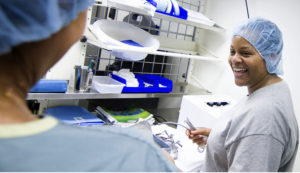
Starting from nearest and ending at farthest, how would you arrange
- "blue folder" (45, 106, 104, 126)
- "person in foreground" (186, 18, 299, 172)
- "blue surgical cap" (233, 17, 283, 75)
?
"person in foreground" (186, 18, 299, 172) < "blue surgical cap" (233, 17, 283, 75) < "blue folder" (45, 106, 104, 126)

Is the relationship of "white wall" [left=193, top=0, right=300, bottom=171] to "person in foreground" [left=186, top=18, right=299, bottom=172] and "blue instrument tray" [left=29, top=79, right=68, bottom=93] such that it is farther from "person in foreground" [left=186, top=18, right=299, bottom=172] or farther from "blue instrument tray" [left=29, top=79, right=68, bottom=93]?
"blue instrument tray" [left=29, top=79, right=68, bottom=93]

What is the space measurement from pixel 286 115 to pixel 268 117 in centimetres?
9

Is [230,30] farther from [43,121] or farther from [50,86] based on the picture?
[43,121]

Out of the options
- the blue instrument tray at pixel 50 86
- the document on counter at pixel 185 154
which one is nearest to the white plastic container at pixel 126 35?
the blue instrument tray at pixel 50 86

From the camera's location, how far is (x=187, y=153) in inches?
53.8

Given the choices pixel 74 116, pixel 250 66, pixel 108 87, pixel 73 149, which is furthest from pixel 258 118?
pixel 74 116

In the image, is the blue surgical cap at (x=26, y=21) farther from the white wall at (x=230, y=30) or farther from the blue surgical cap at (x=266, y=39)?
the white wall at (x=230, y=30)

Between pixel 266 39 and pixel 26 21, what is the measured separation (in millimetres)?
1053

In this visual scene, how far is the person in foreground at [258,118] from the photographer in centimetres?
88

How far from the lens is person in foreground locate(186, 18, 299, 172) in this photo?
34.5 inches

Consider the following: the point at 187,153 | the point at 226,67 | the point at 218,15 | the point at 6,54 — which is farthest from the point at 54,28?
the point at 218,15

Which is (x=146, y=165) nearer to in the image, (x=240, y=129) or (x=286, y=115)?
(x=240, y=129)

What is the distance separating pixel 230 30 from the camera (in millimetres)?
1979

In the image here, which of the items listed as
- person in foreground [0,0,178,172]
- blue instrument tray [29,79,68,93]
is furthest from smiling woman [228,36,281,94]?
blue instrument tray [29,79,68,93]
